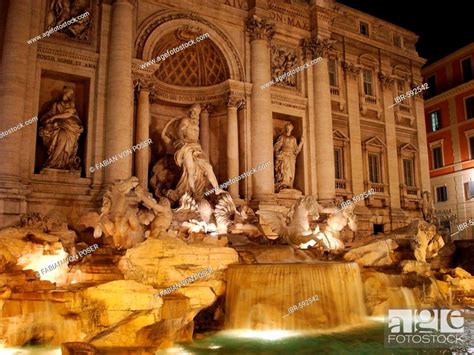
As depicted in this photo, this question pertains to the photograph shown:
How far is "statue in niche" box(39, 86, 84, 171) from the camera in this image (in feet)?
45.6

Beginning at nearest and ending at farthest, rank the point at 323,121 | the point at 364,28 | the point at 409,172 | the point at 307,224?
the point at 307,224, the point at 323,121, the point at 364,28, the point at 409,172

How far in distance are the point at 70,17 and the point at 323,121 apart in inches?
405

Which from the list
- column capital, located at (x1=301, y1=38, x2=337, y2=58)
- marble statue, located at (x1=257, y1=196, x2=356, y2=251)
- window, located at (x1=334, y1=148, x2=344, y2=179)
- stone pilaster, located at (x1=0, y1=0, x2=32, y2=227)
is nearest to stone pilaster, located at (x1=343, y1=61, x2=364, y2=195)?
window, located at (x1=334, y1=148, x2=344, y2=179)

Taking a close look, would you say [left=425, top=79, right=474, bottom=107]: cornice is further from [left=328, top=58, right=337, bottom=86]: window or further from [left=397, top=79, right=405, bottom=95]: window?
[left=328, top=58, right=337, bottom=86]: window

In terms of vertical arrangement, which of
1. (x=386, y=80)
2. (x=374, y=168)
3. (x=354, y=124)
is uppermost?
(x=386, y=80)

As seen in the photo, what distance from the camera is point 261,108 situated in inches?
691

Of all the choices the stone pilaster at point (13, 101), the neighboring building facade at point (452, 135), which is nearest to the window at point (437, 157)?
the neighboring building facade at point (452, 135)

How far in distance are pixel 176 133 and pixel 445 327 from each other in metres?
10.4

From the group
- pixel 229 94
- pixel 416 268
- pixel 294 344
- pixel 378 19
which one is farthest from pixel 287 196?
pixel 378 19

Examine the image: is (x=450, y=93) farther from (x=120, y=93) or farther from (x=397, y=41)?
(x=120, y=93)

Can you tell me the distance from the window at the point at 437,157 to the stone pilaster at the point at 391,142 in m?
9.63

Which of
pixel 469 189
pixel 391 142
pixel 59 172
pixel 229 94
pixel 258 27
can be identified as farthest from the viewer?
pixel 469 189

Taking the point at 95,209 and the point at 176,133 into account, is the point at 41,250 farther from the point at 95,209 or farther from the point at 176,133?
the point at 176,133

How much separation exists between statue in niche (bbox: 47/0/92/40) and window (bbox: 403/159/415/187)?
16.0 metres
